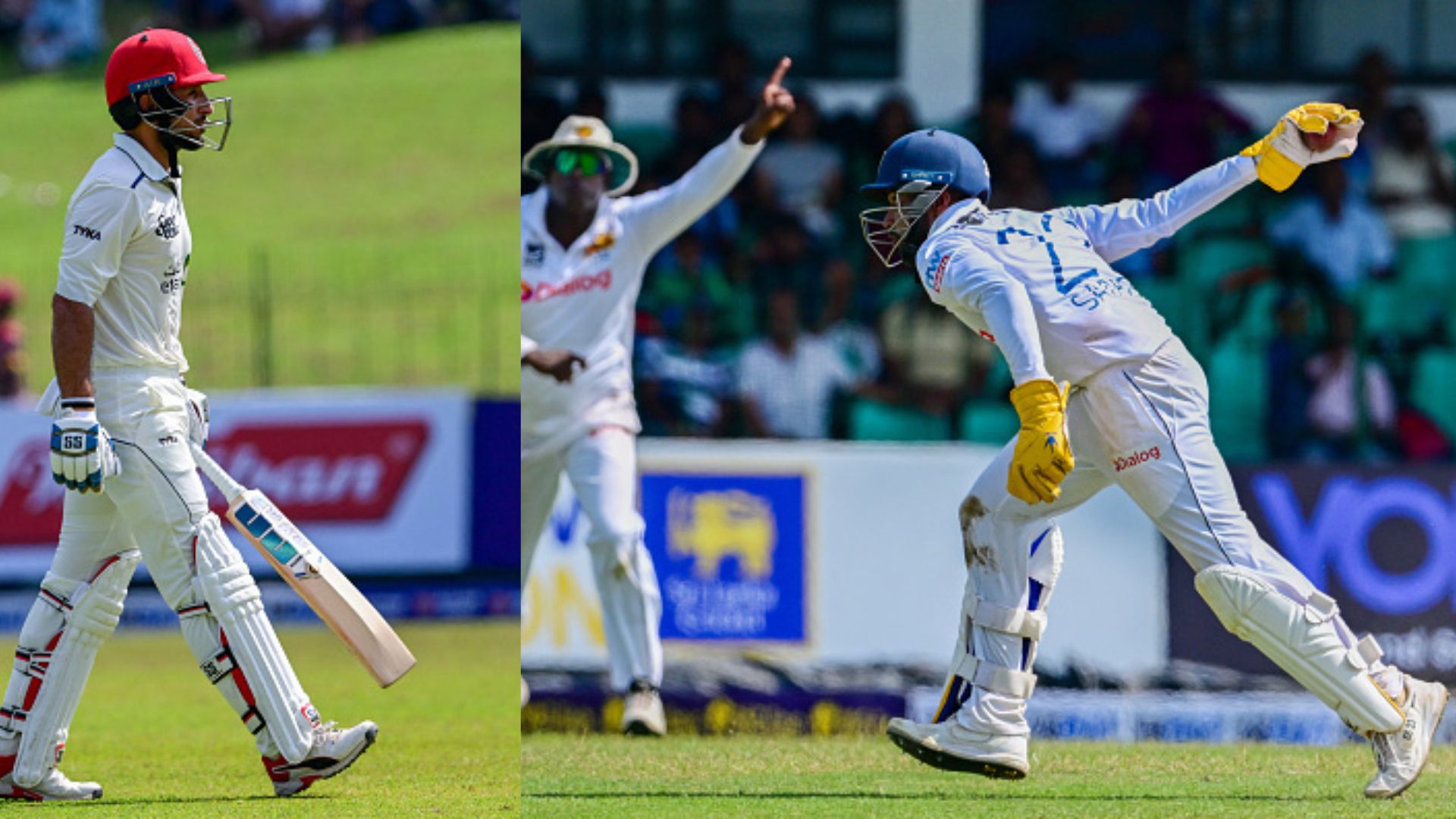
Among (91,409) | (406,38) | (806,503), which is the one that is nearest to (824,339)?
(806,503)

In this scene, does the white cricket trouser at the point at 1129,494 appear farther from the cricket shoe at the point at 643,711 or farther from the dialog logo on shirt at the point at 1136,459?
the cricket shoe at the point at 643,711

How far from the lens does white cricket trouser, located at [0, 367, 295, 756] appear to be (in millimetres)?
6379

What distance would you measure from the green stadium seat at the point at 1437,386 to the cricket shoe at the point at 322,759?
8294 millimetres

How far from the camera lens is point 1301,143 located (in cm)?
664

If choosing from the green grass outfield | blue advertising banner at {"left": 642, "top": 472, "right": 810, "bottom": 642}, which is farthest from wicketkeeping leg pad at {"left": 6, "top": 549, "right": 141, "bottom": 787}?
the green grass outfield

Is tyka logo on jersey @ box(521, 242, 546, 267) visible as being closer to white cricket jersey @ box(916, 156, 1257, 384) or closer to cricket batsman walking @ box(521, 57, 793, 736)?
cricket batsman walking @ box(521, 57, 793, 736)

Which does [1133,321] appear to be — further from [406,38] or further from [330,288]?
[406,38]

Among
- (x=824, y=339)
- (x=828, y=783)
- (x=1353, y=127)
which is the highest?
(x=1353, y=127)

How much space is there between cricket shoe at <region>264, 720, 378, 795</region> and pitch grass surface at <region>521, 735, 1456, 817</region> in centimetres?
54

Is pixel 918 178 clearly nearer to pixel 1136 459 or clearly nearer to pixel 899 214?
pixel 899 214

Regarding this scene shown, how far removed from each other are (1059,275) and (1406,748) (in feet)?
5.69

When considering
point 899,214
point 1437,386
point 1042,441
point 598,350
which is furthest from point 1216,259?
point 1042,441

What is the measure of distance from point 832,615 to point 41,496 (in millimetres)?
6834

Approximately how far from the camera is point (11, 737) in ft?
21.8
